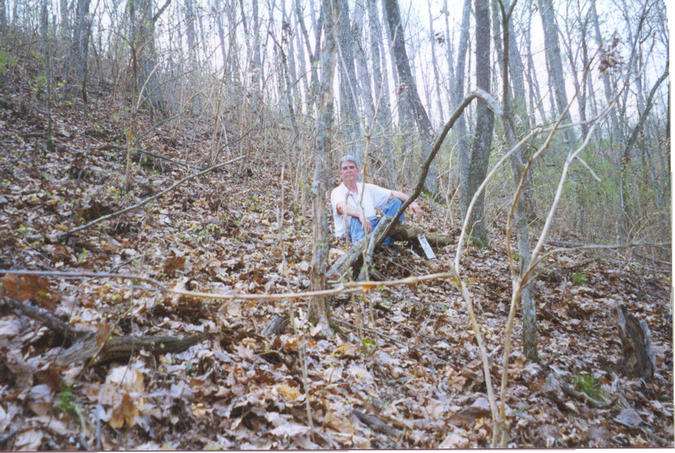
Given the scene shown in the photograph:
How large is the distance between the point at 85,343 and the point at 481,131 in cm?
363

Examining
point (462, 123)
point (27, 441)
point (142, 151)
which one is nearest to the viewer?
point (27, 441)

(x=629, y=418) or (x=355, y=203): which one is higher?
(x=355, y=203)

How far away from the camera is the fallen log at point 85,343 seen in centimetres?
137

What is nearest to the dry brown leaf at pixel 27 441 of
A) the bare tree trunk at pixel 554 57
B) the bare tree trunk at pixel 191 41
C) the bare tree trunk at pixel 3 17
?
the bare tree trunk at pixel 3 17

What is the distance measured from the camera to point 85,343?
4.63 ft

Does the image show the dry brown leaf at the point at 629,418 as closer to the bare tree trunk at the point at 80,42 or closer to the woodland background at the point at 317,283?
the woodland background at the point at 317,283

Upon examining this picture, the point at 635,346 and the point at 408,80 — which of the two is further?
the point at 408,80

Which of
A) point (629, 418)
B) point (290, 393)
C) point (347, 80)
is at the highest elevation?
point (347, 80)

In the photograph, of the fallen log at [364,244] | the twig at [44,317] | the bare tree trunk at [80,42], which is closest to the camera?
the twig at [44,317]

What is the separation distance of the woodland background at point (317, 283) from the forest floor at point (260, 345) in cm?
1

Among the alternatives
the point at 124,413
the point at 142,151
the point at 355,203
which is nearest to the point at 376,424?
the point at 124,413

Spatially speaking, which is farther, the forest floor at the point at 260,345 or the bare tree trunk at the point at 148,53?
the bare tree trunk at the point at 148,53

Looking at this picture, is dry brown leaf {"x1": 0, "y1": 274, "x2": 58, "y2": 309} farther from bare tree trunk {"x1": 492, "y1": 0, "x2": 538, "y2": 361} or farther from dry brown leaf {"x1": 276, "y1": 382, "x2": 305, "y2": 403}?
bare tree trunk {"x1": 492, "y1": 0, "x2": 538, "y2": 361}

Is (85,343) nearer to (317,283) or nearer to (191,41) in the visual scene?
(317,283)
